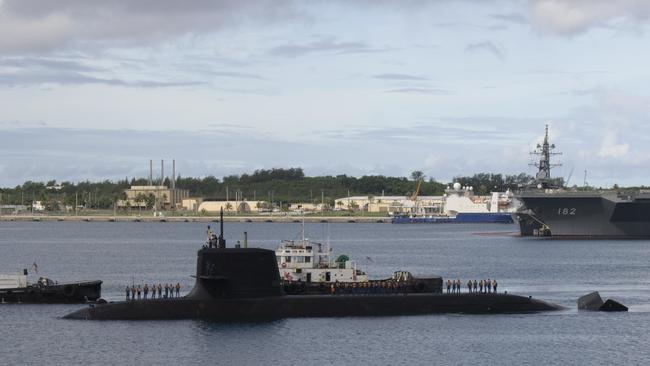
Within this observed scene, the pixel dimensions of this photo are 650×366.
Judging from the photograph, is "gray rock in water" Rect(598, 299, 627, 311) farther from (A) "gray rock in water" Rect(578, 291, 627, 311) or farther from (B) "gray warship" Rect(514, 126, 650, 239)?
(B) "gray warship" Rect(514, 126, 650, 239)

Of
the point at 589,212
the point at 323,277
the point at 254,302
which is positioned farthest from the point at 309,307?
the point at 589,212

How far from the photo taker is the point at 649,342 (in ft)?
135

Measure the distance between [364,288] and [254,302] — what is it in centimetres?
912

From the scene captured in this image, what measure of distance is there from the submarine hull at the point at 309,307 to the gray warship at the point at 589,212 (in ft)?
206


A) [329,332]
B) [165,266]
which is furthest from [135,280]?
[329,332]

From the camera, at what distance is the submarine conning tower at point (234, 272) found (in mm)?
41500

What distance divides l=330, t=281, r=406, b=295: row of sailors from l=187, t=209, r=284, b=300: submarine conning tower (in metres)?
7.95

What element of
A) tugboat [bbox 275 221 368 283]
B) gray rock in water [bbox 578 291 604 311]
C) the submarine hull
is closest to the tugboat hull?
the submarine hull

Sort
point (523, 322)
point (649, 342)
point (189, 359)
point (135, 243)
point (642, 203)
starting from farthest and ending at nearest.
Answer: point (135, 243) < point (642, 203) < point (523, 322) < point (649, 342) < point (189, 359)

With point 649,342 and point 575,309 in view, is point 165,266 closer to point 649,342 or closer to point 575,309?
point 575,309

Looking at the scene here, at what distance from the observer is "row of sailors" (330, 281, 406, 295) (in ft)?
165

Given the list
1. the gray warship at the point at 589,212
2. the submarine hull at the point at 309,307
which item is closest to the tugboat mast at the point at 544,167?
the gray warship at the point at 589,212

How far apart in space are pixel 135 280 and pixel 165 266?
12.3 metres

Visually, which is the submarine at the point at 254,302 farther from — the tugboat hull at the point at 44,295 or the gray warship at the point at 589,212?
the gray warship at the point at 589,212
